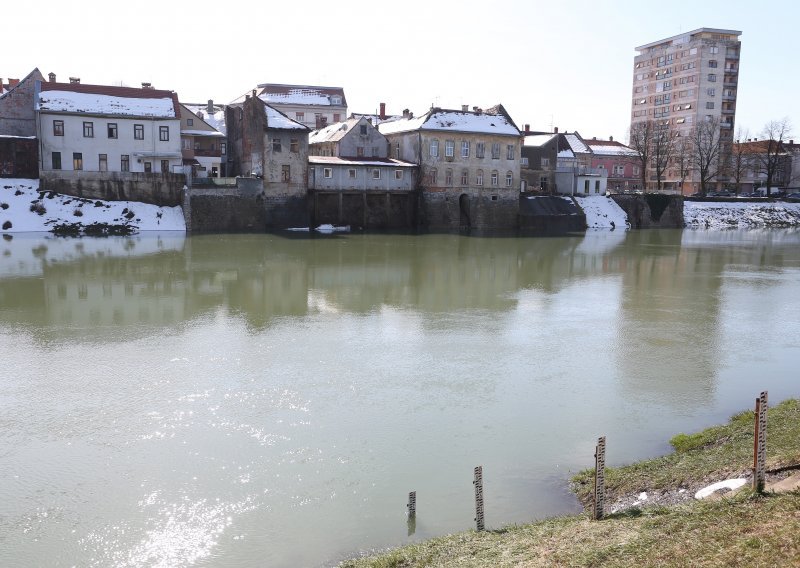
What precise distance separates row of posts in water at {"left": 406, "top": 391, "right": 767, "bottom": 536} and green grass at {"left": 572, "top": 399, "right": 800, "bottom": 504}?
1.13 metres

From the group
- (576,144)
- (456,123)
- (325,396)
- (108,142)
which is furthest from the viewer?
(576,144)

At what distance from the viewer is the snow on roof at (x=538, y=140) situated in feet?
205

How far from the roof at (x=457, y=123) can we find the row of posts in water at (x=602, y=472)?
1790 inches

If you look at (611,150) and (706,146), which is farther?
(611,150)

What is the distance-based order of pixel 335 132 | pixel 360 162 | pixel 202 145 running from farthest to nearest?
pixel 335 132
pixel 202 145
pixel 360 162

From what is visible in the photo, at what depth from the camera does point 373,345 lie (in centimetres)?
1644

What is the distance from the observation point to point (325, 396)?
12.6m

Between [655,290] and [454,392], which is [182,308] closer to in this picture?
[454,392]

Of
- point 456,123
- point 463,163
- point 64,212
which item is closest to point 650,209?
point 463,163

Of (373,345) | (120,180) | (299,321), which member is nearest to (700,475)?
(373,345)

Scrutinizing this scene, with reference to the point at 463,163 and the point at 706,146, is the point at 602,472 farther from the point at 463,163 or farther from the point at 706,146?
the point at 706,146

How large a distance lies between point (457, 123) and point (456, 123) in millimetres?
128

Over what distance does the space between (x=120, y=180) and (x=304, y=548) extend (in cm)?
4281

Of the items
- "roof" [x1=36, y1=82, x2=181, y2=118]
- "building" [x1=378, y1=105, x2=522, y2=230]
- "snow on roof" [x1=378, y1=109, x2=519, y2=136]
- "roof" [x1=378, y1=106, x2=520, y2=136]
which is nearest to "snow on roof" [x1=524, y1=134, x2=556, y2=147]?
"roof" [x1=378, y1=106, x2=520, y2=136]
